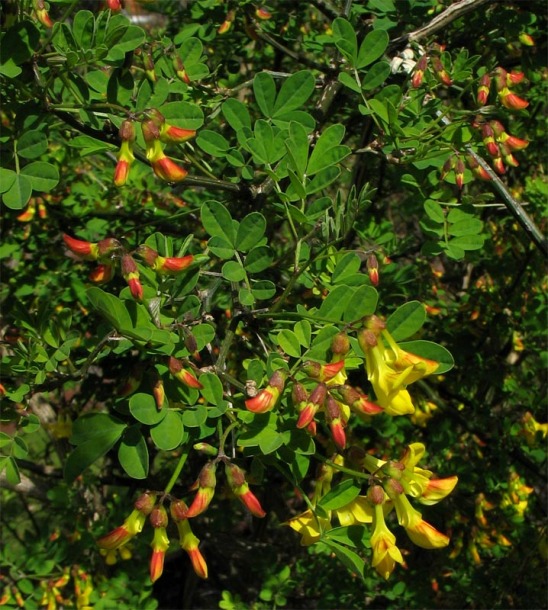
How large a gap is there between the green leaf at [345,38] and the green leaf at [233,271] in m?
0.45

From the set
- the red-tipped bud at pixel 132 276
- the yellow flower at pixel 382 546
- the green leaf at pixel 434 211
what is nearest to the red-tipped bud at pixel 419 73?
the green leaf at pixel 434 211

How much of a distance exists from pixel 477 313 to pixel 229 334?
1302mm

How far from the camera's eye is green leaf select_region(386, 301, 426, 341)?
Answer: 0.93 meters

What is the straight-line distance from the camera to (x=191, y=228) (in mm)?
1961

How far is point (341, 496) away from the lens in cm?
98

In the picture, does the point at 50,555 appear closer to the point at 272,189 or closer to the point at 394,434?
the point at 394,434

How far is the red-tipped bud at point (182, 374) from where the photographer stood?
917 millimetres

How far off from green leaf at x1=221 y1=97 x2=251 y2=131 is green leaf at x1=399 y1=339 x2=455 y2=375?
49cm

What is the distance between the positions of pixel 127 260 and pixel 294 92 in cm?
47

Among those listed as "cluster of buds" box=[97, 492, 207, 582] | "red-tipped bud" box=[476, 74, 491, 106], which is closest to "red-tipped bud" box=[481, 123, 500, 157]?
"red-tipped bud" box=[476, 74, 491, 106]

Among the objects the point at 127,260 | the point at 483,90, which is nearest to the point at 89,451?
the point at 127,260

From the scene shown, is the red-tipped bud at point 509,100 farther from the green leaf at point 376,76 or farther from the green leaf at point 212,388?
the green leaf at point 212,388

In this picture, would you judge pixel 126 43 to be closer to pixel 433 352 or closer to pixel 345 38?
pixel 345 38

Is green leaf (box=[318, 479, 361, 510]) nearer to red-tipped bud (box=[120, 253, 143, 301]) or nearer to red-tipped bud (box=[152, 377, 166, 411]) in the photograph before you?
red-tipped bud (box=[152, 377, 166, 411])
